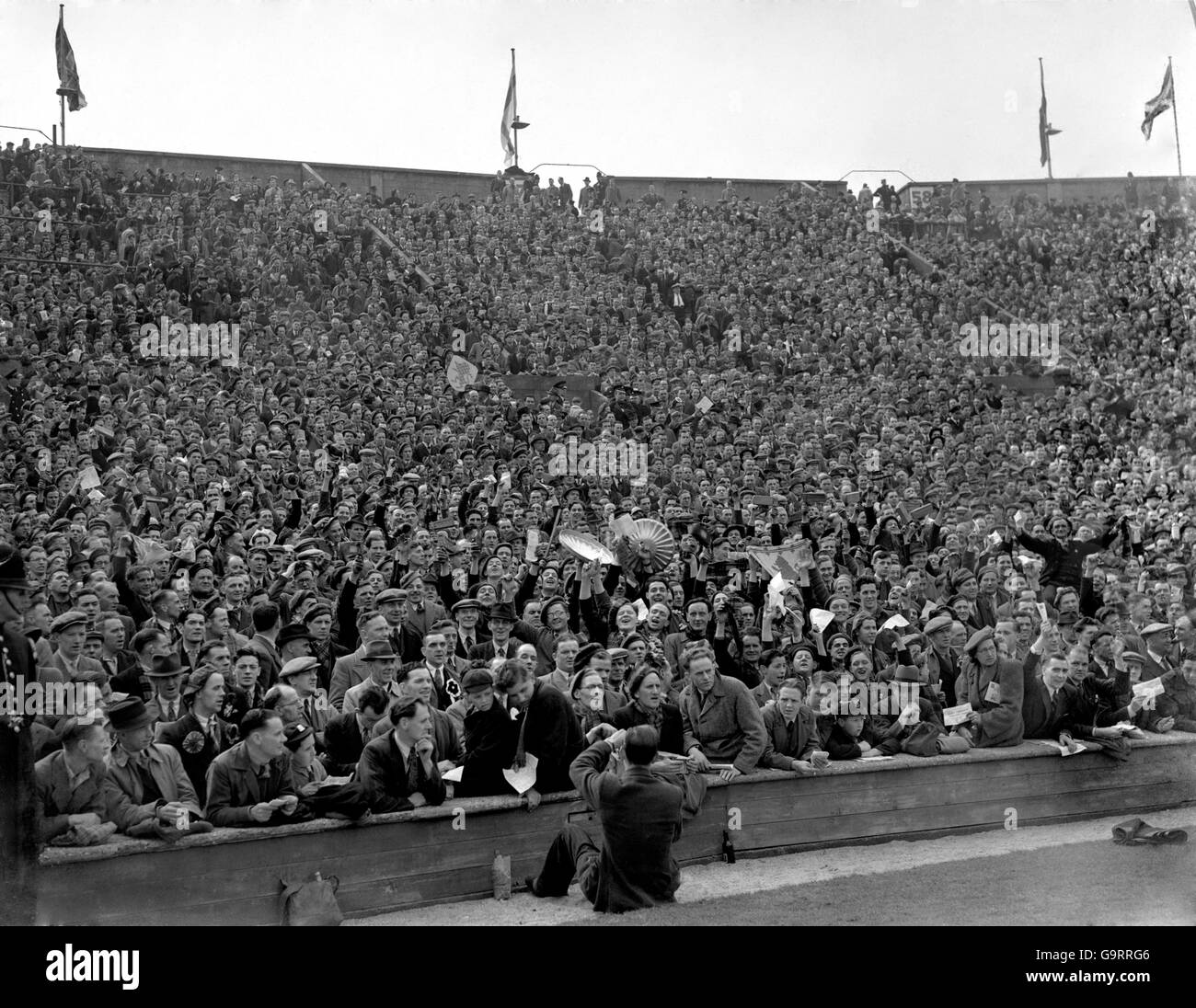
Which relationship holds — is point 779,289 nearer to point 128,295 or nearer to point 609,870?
point 128,295

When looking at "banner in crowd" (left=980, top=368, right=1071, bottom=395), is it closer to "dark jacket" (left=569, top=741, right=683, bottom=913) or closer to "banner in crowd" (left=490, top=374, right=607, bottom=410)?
"banner in crowd" (left=490, top=374, right=607, bottom=410)

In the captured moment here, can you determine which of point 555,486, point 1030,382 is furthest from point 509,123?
point 555,486

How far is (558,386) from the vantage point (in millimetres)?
22578

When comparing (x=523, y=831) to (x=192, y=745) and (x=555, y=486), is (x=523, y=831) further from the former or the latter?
(x=555, y=486)

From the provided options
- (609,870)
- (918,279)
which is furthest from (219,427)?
(918,279)

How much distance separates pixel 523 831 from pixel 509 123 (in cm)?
2590

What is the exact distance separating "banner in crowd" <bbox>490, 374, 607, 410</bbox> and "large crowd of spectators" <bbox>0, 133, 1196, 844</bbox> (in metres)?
0.13

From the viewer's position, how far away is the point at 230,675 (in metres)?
8.64

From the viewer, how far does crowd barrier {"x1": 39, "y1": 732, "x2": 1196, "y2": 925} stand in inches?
284

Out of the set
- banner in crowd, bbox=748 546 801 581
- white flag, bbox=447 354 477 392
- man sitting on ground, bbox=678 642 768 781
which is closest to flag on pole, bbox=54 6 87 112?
white flag, bbox=447 354 477 392

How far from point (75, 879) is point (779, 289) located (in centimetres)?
2152

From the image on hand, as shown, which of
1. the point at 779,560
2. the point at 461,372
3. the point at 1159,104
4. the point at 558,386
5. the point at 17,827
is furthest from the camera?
the point at 1159,104

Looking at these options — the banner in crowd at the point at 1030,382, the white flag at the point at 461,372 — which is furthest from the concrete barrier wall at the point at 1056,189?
the white flag at the point at 461,372
